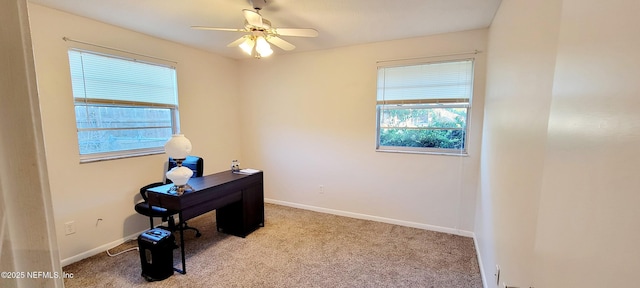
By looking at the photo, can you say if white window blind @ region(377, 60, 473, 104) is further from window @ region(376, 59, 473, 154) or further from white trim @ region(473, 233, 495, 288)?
white trim @ region(473, 233, 495, 288)

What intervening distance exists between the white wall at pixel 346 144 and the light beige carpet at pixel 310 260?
37 cm

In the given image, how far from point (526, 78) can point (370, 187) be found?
96.5 inches

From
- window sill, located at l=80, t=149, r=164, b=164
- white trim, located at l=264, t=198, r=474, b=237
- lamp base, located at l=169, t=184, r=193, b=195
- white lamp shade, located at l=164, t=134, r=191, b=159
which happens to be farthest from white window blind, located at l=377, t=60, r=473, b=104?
window sill, located at l=80, t=149, r=164, b=164

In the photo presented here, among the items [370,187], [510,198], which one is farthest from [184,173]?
[510,198]

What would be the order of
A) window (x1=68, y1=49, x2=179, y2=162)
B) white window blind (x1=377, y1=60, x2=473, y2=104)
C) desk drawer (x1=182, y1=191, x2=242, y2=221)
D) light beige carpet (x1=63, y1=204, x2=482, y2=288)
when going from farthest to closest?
1. white window blind (x1=377, y1=60, x2=473, y2=104)
2. window (x1=68, y1=49, x2=179, y2=162)
3. desk drawer (x1=182, y1=191, x2=242, y2=221)
4. light beige carpet (x1=63, y1=204, x2=482, y2=288)

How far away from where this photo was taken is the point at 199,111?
3.70 m

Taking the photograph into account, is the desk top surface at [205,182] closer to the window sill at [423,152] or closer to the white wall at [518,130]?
the window sill at [423,152]

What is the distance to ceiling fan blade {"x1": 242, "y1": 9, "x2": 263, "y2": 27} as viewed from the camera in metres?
1.93

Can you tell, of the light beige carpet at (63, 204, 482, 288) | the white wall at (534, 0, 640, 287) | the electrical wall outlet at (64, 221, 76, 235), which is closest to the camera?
the white wall at (534, 0, 640, 287)

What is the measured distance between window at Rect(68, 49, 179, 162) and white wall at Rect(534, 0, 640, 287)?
356 cm

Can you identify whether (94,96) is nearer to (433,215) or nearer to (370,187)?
(370,187)

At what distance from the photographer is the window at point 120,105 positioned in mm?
2590

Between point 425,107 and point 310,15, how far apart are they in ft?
5.70

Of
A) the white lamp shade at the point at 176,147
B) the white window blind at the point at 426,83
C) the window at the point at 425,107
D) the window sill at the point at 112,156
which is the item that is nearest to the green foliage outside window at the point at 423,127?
the window at the point at 425,107
